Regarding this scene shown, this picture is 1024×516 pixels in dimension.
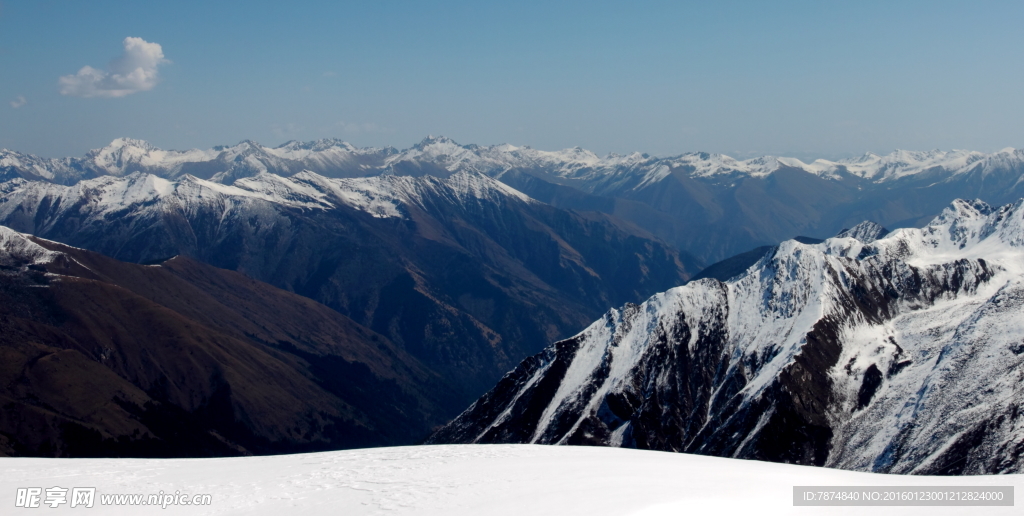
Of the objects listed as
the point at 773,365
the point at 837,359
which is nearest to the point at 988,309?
the point at 837,359

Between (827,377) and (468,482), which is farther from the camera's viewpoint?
(827,377)

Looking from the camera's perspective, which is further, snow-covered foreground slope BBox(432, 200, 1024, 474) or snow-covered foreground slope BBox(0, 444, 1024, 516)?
snow-covered foreground slope BBox(432, 200, 1024, 474)

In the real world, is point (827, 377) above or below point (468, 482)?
below

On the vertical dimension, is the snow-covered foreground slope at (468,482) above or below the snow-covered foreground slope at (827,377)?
above

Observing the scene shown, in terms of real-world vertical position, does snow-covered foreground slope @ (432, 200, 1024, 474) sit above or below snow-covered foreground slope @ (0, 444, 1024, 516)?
below

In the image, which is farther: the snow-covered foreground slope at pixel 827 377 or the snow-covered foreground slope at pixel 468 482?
the snow-covered foreground slope at pixel 827 377
